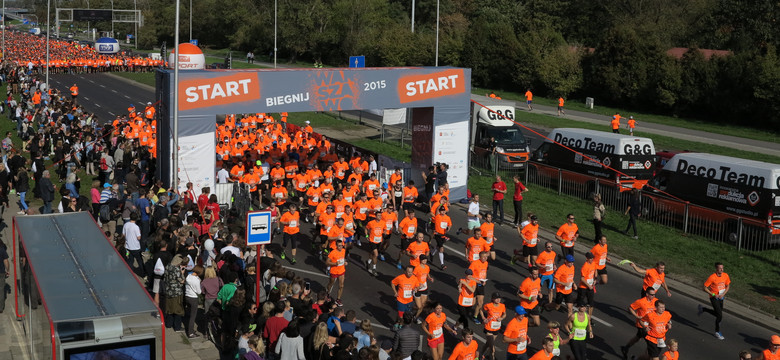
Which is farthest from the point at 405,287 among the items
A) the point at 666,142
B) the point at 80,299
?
the point at 666,142

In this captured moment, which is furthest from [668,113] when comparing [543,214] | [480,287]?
[480,287]

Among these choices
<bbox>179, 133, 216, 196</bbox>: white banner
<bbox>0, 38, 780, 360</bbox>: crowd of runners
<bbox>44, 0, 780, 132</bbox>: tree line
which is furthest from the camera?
<bbox>44, 0, 780, 132</bbox>: tree line

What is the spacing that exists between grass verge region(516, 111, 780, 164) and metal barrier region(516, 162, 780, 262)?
12.7 metres

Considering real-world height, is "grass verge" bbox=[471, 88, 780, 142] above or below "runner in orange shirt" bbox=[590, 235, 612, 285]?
above

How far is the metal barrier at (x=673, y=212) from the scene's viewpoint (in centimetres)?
2241

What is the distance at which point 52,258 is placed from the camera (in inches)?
504

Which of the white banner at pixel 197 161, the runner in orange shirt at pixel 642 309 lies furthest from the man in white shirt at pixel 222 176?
the runner in orange shirt at pixel 642 309

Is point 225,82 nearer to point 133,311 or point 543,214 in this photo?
point 543,214

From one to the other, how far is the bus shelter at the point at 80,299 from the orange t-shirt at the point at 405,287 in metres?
5.09

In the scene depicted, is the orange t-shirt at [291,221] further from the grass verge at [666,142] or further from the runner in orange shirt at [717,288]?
the grass verge at [666,142]

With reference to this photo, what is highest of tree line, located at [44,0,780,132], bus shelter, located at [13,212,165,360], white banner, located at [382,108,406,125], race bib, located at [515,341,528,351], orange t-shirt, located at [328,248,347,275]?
tree line, located at [44,0,780,132]

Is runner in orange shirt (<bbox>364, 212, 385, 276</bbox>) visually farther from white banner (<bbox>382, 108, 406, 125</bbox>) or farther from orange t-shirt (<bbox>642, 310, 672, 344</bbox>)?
white banner (<bbox>382, 108, 406, 125</bbox>)

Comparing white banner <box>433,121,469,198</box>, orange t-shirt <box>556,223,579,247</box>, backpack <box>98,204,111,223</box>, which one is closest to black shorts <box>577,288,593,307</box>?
orange t-shirt <box>556,223,579,247</box>

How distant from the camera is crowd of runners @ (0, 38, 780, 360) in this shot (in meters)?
13.6
